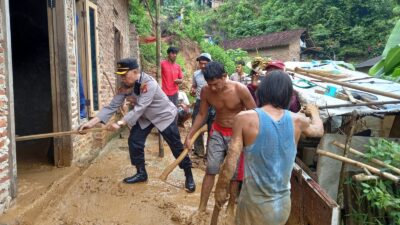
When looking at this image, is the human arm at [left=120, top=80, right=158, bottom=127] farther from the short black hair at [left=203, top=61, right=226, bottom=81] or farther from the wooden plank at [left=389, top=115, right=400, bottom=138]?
the wooden plank at [left=389, top=115, right=400, bottom=138]

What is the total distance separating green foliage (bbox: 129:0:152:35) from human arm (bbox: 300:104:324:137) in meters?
9.44

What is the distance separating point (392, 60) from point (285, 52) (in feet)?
65.2

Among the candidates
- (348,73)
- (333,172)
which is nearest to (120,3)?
(348,73)

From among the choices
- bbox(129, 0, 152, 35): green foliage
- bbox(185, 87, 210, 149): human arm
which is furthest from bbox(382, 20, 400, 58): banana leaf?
bbox(129, 0, 152, 35): green foliage

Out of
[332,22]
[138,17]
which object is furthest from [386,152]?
[332,22]

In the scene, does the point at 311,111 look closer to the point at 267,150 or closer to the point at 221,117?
the point at 267,150

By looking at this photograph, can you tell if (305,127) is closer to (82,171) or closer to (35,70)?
(82,171)

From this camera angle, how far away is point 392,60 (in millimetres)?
6008

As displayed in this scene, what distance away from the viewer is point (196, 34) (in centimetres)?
1728

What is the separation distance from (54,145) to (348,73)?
14.0ft

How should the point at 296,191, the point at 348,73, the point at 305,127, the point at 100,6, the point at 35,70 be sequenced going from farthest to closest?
the point at 100,6, the point at 35,70, the point at 348,73, the point at 296,191, the point at 305,127

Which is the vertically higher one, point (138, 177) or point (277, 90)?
point (277, 90)

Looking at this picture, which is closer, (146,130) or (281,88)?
(281,88)

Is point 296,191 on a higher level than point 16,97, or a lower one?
lower
